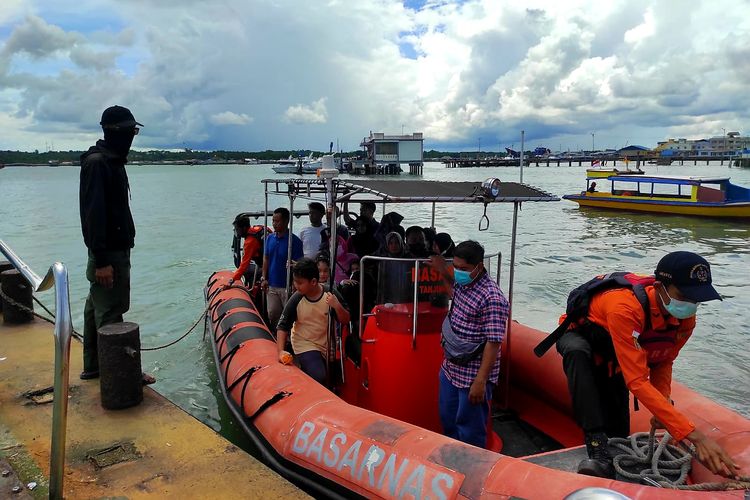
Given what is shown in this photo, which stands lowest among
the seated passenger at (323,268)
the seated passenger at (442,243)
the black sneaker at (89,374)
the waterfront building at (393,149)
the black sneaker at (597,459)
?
the black sneaker at (89,374)

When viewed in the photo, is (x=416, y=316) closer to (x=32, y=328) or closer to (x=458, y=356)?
(x=458, y=356)

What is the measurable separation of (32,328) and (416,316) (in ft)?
13.1

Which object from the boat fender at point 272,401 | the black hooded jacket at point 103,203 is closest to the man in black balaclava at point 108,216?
the black hooded jacket at point 103,203

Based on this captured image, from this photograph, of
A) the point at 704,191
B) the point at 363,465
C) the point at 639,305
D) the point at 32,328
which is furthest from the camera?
the point at 704,191

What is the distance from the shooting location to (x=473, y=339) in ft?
11.4

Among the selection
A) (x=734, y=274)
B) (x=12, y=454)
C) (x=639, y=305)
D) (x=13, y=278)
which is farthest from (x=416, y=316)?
(x=734, y=274)

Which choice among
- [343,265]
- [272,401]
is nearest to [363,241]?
[343,265]

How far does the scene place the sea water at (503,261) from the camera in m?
7.95

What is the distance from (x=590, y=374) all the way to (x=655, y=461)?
→ 0.51 meters

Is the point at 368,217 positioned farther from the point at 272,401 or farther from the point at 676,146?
the point at 676,146

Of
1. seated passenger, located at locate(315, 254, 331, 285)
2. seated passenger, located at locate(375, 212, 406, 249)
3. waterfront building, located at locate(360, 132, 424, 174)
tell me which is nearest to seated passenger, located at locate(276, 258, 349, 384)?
seated passenger, located at locate(315, 254, 331, 285)

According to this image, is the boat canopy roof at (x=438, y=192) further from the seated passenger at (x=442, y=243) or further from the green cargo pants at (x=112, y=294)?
the green cargo pants at (x=112, y=294)

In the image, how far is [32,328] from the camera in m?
5.53

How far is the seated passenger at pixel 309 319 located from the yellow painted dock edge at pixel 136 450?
1.03m
